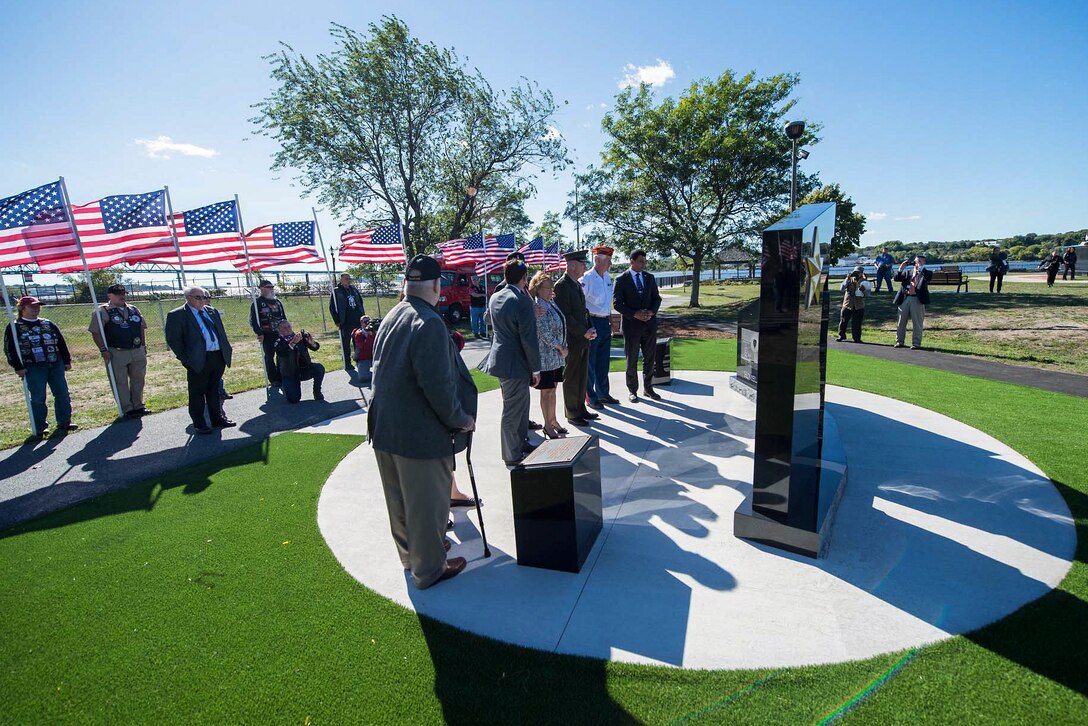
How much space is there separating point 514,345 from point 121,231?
23.5 ft

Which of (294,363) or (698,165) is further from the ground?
(698,165)

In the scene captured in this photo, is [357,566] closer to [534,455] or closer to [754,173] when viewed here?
[534,455]

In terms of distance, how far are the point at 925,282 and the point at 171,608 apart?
12.3 m

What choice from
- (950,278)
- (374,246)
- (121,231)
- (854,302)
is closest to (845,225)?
(950,278)

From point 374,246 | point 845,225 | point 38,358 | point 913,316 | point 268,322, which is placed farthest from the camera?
point 845,225

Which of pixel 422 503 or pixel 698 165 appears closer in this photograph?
pixel 422 503

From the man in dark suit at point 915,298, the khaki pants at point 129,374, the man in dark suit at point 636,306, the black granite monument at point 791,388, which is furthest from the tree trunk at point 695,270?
the khaki pants at point 129,374

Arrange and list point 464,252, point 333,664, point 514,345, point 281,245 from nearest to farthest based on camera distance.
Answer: point 333,664
point 514,345
point 281,245
point 464,252

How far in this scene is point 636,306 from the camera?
673cm

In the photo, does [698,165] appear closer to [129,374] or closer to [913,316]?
[913,316]

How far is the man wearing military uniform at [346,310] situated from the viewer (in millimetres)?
10328

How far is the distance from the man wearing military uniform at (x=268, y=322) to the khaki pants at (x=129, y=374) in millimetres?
1893

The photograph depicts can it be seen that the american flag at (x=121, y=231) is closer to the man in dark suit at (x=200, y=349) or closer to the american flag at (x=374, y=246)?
the man in dark suit at (x=200, y=349)

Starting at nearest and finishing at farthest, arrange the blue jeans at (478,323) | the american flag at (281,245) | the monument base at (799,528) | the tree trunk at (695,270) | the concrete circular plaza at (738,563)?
the concrete circular plaza at (738,563) < the monument base at (799,528) < the american flag at (281,245) < the blue jeans at (478,323) < the tree trunk at (695,270)
